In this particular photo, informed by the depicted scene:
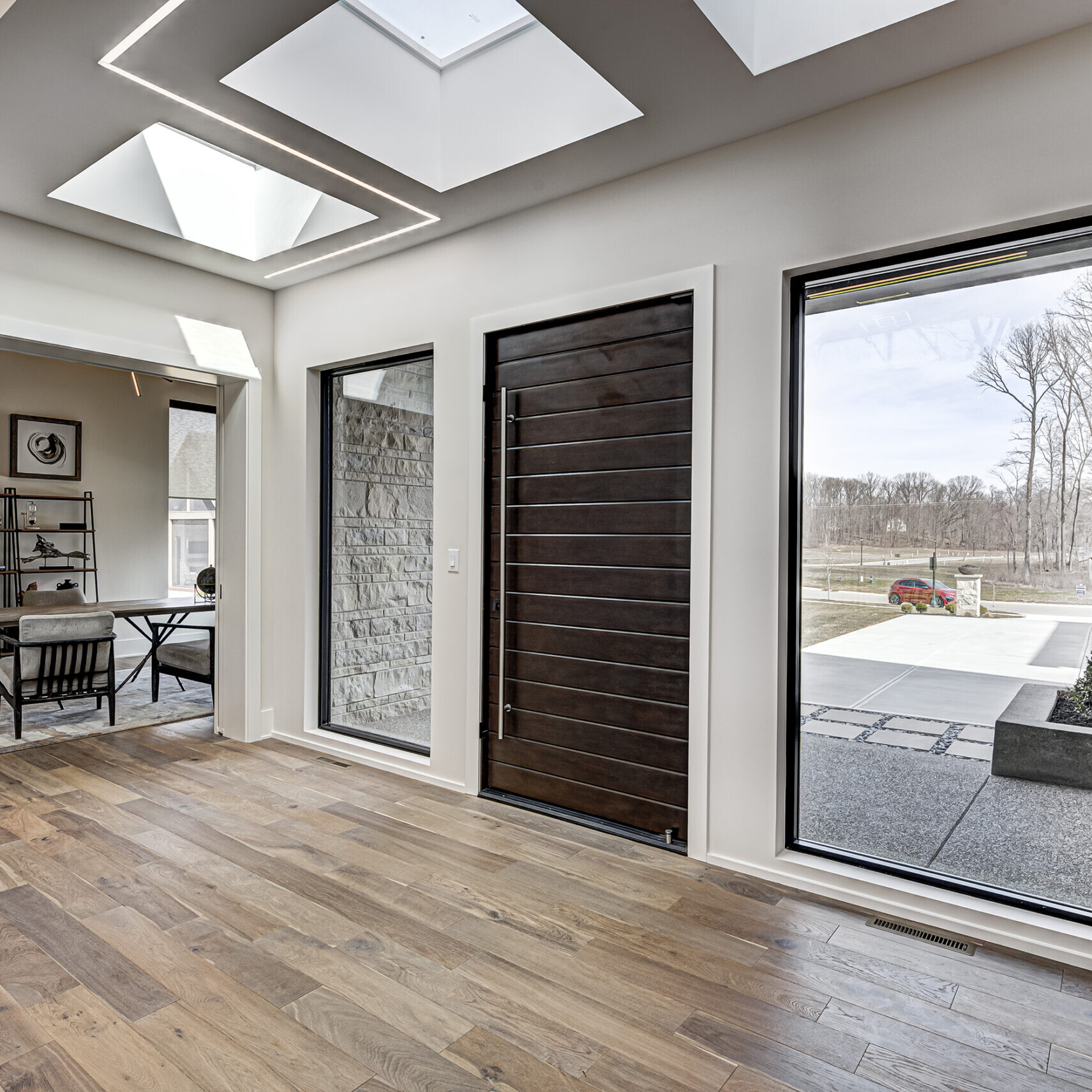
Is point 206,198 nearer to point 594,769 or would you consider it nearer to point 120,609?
point 120,609

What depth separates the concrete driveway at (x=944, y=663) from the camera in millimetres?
2270

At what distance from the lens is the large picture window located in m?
2.24

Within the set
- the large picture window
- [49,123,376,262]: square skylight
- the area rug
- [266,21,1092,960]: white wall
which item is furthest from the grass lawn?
the area rug

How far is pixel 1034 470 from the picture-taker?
226cm

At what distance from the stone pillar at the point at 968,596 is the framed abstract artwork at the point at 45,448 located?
7.06 metres

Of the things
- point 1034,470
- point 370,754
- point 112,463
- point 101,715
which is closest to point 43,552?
point 112,463

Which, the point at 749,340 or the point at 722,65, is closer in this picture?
the point at 722,65

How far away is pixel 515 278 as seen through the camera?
3.38m

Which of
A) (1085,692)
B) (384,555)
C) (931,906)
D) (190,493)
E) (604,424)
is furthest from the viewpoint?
(190,493)

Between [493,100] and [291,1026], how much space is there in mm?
3069

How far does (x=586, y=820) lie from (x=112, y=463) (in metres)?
6.05

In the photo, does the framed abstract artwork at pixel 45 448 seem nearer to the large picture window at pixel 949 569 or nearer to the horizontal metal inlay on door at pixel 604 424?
the horizontal metal inlay on door at pixel 604 424

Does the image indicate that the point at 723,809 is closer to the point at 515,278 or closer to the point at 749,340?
the point at 749,340

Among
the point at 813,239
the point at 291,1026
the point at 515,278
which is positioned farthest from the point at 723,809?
the point at 515,278
